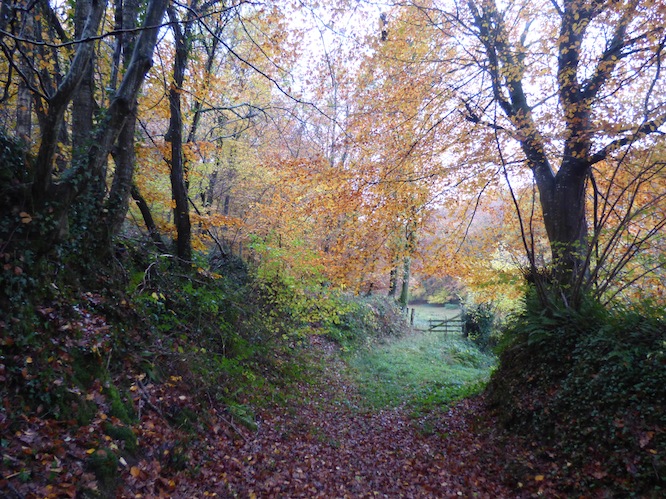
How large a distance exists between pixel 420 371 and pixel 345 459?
796cm

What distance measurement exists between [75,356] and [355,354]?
12054 mm

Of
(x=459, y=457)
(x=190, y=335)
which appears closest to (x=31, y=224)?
(x=190, y=335)

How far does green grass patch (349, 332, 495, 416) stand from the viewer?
9477mm

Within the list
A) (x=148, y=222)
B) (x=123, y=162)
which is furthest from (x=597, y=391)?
(x=148, y=222)

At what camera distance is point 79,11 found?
6.05 metres

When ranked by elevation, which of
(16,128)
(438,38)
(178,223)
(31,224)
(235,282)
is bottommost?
(235,282)

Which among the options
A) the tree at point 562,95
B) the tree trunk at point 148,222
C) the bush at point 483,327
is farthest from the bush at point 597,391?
the bush at point 483,327

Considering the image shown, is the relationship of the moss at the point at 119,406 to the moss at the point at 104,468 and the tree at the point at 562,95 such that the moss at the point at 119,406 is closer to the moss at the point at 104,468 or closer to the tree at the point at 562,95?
the moss at the point at 104,468

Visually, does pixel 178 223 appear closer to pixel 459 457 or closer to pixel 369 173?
pixel 369 173

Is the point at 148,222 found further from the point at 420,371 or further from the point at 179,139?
the point at 420,371

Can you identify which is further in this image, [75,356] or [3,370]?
[75,356]

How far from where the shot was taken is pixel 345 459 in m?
6.12

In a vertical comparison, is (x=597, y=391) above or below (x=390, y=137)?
below

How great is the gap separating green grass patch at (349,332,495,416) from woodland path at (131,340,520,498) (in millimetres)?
1262
